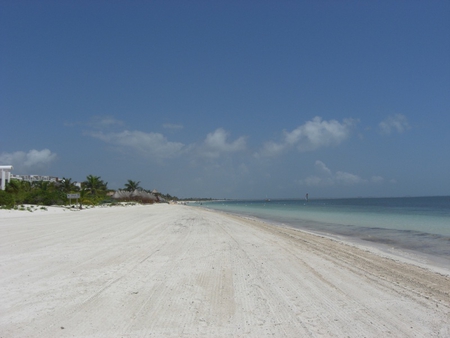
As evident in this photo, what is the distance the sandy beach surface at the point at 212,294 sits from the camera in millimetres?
4453

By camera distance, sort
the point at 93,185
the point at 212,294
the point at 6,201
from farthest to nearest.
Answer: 1. the point at 93,185
2. the point at 6,201
3. the point at 212,294

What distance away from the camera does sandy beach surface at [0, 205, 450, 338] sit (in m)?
4.45

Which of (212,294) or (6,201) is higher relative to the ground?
(6,201)

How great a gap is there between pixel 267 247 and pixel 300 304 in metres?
6.08

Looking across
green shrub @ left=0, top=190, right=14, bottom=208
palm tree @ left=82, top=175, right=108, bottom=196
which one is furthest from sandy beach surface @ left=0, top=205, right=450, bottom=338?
palm tree @ left=82, top=175, right=108, bottom=196

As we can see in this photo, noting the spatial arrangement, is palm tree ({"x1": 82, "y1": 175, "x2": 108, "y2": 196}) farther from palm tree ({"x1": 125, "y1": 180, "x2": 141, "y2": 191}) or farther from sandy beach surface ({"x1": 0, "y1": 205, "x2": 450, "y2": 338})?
sandy beach surface ({"x1": 0, "y1": 205, "x2": 450, "y2": 338})

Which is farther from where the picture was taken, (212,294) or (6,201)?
(6,201)

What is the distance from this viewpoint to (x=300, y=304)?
543 centimetres

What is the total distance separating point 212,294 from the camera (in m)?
5.85

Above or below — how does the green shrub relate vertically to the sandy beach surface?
above

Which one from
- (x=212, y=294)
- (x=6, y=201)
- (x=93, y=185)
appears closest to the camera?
(x=212, y=294)

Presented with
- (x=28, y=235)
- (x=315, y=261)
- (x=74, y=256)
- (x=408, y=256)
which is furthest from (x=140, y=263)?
(x=408, y=256)

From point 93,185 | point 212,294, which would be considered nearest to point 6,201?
point 212,294

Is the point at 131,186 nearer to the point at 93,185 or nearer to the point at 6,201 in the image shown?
the point at 93,185
